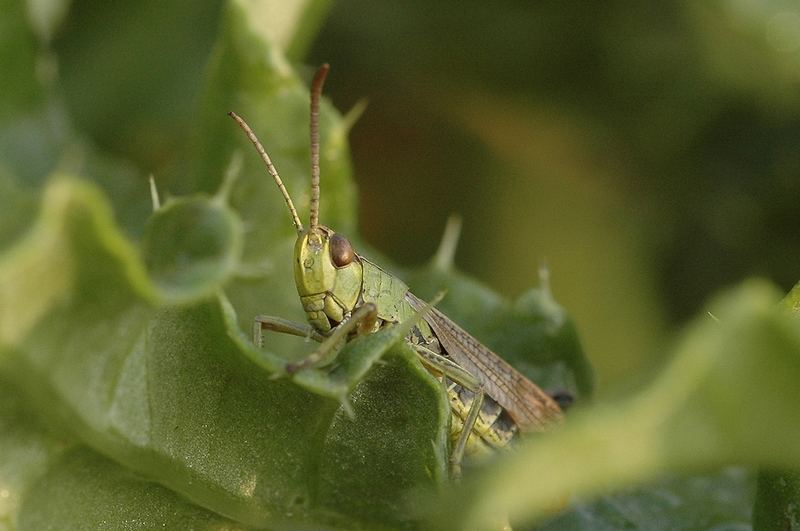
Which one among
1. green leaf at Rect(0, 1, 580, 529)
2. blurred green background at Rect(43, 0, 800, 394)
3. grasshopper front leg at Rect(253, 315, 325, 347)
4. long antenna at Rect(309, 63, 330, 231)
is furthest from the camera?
blurred green background at Rect(43, 0, 800, 394)

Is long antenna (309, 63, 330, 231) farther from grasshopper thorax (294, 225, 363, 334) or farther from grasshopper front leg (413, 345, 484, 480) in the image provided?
grasshopper front leg (413, 345, 484, 480)

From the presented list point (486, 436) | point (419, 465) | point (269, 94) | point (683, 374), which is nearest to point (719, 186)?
point (486, 436)

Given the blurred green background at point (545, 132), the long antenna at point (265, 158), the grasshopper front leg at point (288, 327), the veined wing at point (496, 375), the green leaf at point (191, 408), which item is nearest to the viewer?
the green leaf at point (191, 408)

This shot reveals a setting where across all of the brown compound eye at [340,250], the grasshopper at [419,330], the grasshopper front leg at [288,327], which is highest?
the brown compound eye at [340,250]

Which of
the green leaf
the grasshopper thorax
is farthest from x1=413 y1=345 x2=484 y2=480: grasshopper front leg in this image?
the green leaf

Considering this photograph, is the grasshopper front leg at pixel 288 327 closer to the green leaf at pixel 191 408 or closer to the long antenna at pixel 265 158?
the long antenna at pixel 265 158

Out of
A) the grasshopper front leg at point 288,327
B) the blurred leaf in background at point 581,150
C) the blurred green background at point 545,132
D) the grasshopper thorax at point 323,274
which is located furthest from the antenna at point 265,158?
the blurred leaf in background at point 581,150

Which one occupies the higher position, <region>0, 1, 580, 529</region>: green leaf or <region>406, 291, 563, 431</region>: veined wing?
<region>0, 1, 580, 529</region>: green leaf

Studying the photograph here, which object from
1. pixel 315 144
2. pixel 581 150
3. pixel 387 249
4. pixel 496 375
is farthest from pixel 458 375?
pixel 581 150
